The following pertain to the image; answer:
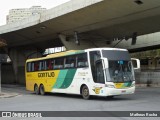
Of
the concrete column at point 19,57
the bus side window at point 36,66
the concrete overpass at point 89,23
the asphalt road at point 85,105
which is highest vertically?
the concrete overpass at point 89,23

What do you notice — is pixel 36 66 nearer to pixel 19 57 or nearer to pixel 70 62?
pixel 70 62

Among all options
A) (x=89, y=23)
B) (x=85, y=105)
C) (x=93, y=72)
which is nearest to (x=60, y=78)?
(x=93, y=72)

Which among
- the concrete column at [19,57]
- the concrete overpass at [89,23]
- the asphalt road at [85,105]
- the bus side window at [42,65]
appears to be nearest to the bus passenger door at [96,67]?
the asphalt road at [85,105]

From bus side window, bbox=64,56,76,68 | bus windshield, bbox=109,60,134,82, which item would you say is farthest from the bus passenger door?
bus side window, bbox=64,56,76,68

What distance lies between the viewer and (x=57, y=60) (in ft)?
80.0

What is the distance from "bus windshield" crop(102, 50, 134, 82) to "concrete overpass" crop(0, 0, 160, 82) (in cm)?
937

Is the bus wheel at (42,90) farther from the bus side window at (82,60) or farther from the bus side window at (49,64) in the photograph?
the bus side window at (82,60)

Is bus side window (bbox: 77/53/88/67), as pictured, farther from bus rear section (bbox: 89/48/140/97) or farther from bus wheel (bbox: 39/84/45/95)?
bus wheel (bbox: 39/84/45/95)

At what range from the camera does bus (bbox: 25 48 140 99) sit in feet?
64.2

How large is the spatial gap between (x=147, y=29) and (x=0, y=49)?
31.3m

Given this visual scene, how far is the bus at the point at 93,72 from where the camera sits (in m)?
19.6

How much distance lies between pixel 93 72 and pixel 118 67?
1.47 metres

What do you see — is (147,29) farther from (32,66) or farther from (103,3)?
(32,66)

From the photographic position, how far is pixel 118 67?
1988cm
